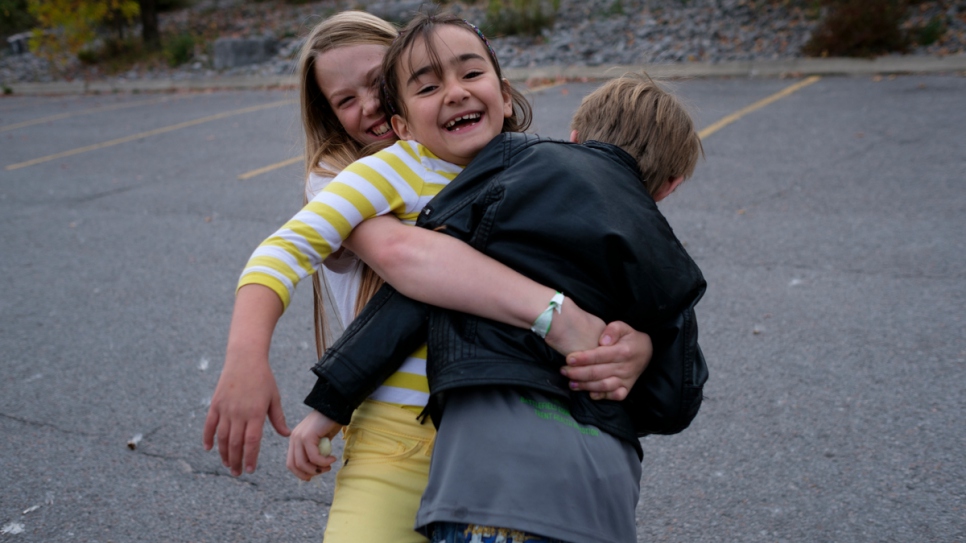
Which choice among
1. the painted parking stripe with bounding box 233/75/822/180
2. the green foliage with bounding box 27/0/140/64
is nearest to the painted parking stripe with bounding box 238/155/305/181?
the painted parking stripe with bounding box 233/75/822/180

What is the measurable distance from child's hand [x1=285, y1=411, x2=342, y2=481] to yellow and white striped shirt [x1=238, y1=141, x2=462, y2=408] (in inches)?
4.3

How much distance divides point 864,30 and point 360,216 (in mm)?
10611

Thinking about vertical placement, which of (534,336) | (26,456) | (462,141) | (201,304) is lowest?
(201,304)

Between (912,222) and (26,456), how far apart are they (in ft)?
16.2

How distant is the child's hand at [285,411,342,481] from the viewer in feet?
5.24

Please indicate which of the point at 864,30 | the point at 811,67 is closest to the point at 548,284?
the point at 811,67

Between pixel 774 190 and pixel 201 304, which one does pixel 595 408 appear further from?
pixel 774 190

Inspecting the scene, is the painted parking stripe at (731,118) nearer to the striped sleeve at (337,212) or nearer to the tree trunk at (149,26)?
the striped sleeve at (337,212)

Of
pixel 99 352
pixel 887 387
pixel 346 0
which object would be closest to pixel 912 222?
pixel 887 387

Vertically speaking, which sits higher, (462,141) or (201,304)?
(462,141)

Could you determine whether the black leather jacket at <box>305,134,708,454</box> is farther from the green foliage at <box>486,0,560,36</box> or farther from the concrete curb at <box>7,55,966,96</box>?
the green foliage at <box>486,0,560,36</box>

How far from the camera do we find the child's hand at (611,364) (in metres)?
1.44

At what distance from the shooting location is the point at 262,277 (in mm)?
1397

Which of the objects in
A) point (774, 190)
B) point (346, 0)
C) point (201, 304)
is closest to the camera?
point (201, 304)
